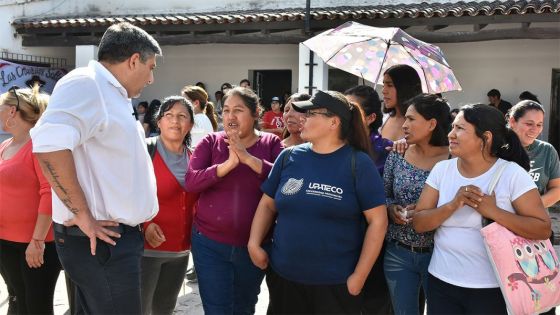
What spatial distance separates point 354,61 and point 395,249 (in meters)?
1.94

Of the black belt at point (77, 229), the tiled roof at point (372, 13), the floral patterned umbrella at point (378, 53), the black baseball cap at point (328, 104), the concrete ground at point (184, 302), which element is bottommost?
the concrete ground at point (184, 302)

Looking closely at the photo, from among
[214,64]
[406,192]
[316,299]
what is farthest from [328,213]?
[214,64]

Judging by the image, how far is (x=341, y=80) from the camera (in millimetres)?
11797

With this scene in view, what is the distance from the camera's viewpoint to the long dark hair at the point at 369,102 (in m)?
3.38

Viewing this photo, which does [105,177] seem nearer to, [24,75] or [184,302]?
[184,302]

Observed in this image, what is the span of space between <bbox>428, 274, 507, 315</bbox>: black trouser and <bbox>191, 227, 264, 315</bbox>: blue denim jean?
41.5 inches

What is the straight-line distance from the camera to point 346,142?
2.79m

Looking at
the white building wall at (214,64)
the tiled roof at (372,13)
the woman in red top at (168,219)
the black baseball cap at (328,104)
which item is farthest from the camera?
the white building wall at (214,64)

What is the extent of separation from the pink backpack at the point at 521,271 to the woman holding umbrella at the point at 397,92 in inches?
49.0

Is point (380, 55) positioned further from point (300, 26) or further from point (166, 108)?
point (300, 26)

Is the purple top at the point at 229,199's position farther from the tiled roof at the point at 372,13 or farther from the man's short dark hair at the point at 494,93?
the man's short dark hair at the point at 494,93

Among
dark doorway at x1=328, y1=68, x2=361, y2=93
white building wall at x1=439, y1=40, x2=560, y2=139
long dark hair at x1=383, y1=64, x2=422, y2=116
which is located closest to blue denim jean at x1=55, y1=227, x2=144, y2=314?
long dark hair at x1=383, y1=64, x2=422, y2=116

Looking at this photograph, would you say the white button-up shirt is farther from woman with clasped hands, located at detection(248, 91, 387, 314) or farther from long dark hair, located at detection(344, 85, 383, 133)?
long dark hair, located at detection(344, 85, 383, 133)

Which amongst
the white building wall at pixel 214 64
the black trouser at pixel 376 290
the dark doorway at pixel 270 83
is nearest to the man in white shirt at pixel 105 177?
the black trouser at pixel 376 290
